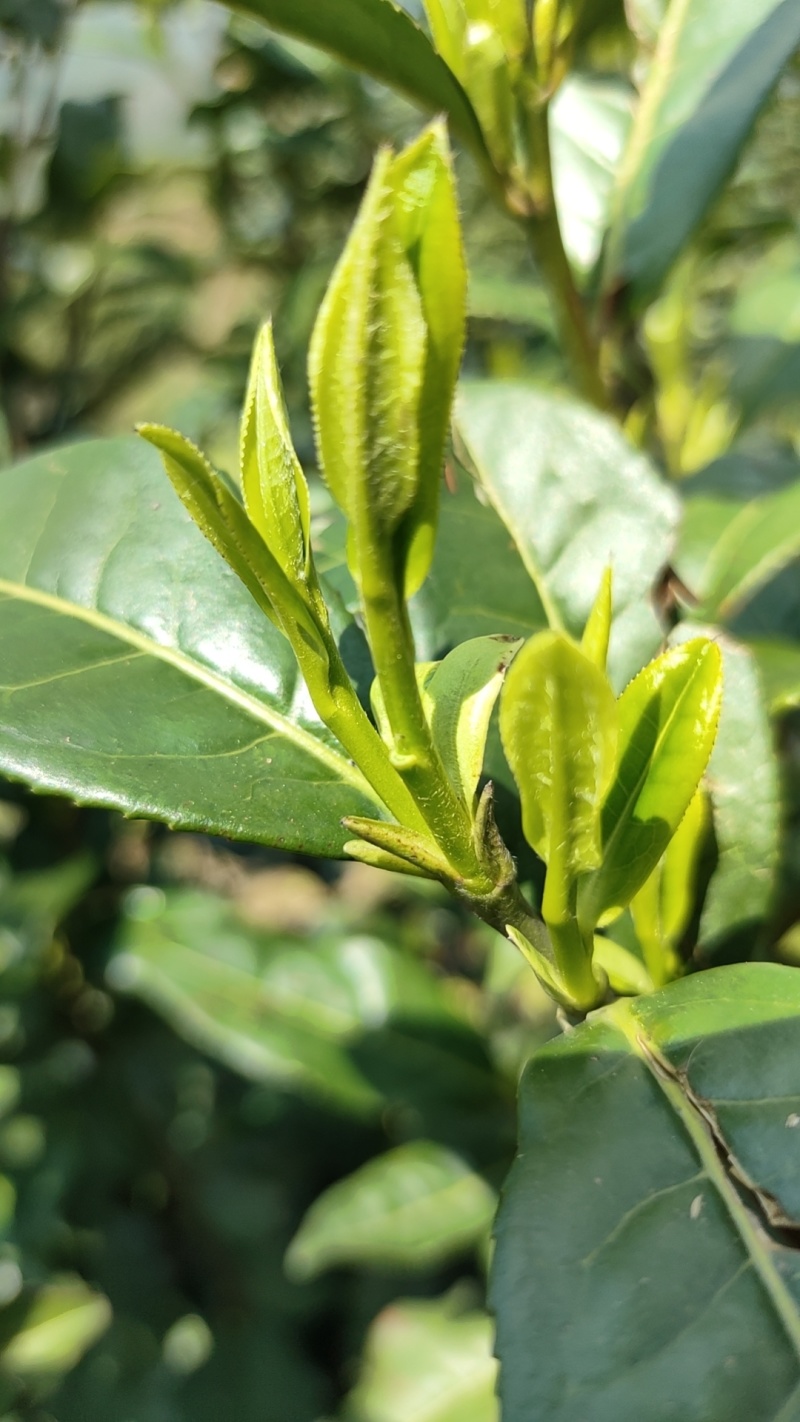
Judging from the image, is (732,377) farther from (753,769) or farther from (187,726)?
(187,726)

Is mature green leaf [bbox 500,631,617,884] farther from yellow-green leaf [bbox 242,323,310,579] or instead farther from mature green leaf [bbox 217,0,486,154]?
mature green leaf [bbox 217,0,486,154]

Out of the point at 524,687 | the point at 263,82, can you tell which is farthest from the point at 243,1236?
the point at 263,82

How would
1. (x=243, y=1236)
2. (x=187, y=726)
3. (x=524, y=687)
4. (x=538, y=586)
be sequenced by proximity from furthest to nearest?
1. (x=243, y=1236)
2. (x=538, y=586)
3. (x=187, y=726)
4. (x=524, y=687)

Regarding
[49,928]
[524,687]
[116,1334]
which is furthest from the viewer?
[116,1334]

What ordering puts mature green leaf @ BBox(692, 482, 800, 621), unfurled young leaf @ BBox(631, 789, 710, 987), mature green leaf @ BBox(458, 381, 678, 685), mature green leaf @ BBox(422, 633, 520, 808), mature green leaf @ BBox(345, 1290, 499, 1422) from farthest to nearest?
1. mature green leaf @ BBox(345, 1290, 499, 1422)
2. mature green leaf @ BBox(692, 482, 800, 621)
3. mature green leaf @ BBox(458, 381, 678, 685)
4. unfurled young leaf @ BBox(631, 789, 710, 987)
5. mature green leaf @ BBox(422, 633, 520, 808)

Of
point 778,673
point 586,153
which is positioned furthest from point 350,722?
point 586,153

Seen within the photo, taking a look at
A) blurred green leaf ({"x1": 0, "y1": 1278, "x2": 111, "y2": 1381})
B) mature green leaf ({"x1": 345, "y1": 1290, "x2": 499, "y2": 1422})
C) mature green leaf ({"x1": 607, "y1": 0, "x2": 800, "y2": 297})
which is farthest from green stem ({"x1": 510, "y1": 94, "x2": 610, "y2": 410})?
blurred green leaf ({"x1": 0, "y1": 1278, "x2": 111, "y2": 1381})
